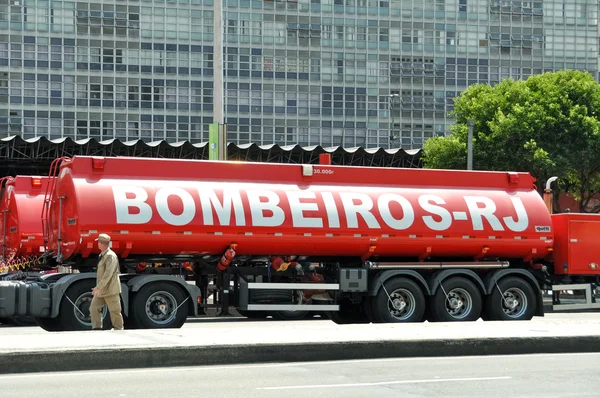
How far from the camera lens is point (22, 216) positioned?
25.2 meters

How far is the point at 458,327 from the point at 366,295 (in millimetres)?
4891

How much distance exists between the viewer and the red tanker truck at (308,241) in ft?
64.9

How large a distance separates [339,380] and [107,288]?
21.6ft

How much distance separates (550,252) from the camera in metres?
23.8

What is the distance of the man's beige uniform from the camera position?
17656 millimetres

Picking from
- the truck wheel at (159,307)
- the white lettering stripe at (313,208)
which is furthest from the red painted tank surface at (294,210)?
the truck wheel at (159,307)

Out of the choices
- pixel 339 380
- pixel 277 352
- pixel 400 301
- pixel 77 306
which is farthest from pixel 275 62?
pixel 339 380

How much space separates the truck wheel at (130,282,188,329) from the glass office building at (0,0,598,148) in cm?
6795

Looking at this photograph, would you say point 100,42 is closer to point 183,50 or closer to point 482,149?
point 183,50

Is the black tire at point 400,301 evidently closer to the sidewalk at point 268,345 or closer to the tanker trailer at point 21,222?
the sidewalk at point 268,345

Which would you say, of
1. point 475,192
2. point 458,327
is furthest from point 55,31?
point 458,327

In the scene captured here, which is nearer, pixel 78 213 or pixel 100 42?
pixel 78 213

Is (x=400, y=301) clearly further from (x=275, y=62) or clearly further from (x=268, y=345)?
(x=275, y=62)

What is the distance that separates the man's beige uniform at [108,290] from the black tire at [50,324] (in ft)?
5.39
